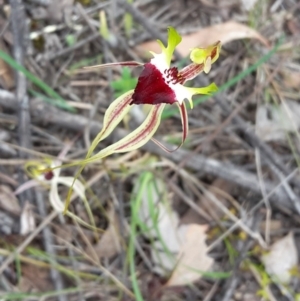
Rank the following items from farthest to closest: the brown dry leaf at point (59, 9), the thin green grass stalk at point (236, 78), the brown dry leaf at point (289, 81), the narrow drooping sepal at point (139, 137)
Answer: the brown dry leaf at point (289, 81)
the brown dry leaf at point (59, 9)
the thin green grass stalk at point (236, 78)
the narrow drooping sepal at point (139, 137)

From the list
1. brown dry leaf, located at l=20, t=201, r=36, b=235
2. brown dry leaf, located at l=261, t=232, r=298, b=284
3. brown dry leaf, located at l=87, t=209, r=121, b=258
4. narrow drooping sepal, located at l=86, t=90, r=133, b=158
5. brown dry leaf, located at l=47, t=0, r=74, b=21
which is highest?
narrow drooping sepal, located at l=86, t=90, r=133, b=158

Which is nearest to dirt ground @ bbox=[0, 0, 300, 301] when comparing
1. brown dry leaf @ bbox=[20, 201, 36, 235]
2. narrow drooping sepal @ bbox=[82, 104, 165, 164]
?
brown dry leaf @ bbox=[20, 201, 36, 235]

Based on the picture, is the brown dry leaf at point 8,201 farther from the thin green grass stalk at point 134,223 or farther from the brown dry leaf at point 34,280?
the thin green grass stalk at point 134,223

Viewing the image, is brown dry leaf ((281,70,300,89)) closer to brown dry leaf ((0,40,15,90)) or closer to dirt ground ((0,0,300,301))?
Result: dirt ground ((0,0,300,301))

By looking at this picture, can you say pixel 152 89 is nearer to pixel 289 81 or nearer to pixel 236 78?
pixel 236 78

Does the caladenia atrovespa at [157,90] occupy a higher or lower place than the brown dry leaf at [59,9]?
higher

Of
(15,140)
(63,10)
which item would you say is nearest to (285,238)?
(15,140)

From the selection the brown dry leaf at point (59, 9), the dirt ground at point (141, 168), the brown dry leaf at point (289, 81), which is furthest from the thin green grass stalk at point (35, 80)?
the brown dry leaf at point (289, 81)
